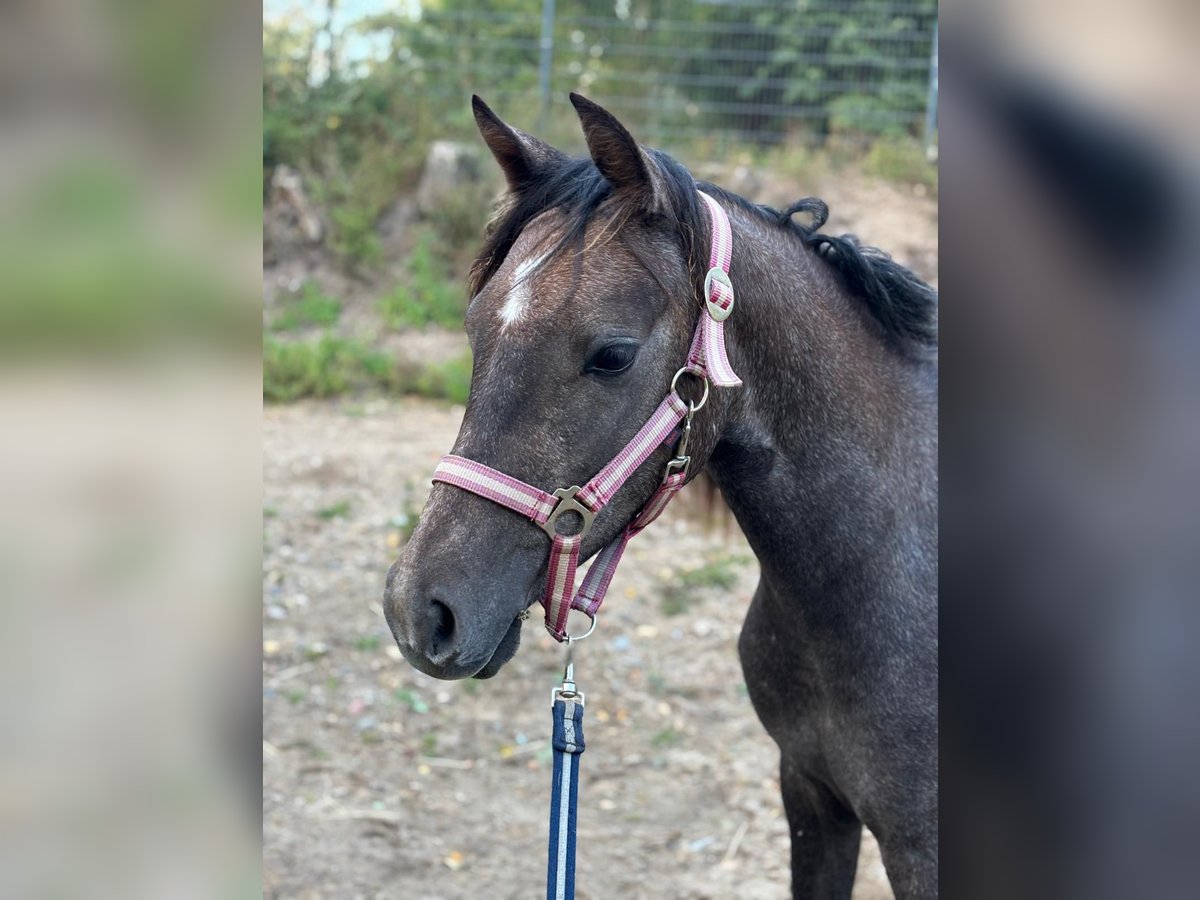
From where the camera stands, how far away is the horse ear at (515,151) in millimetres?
2039

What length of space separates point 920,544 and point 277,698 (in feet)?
11.1

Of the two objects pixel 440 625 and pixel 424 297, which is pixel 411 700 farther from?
pixel 424 297

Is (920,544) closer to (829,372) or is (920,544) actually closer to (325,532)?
(829,372)

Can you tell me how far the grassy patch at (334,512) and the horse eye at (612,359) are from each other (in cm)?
457

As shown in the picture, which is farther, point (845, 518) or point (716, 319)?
point (845, 518)

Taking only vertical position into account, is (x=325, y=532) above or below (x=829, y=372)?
below

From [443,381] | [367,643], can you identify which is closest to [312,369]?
[443,381]

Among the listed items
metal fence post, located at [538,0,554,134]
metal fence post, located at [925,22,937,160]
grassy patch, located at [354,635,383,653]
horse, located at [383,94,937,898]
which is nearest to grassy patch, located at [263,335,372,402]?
metal fence post, located at [538,0,554,134]

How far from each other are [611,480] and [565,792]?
1.77ft

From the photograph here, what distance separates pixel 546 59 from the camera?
395 inches

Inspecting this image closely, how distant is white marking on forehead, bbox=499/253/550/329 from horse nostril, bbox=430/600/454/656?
0.50 meters
